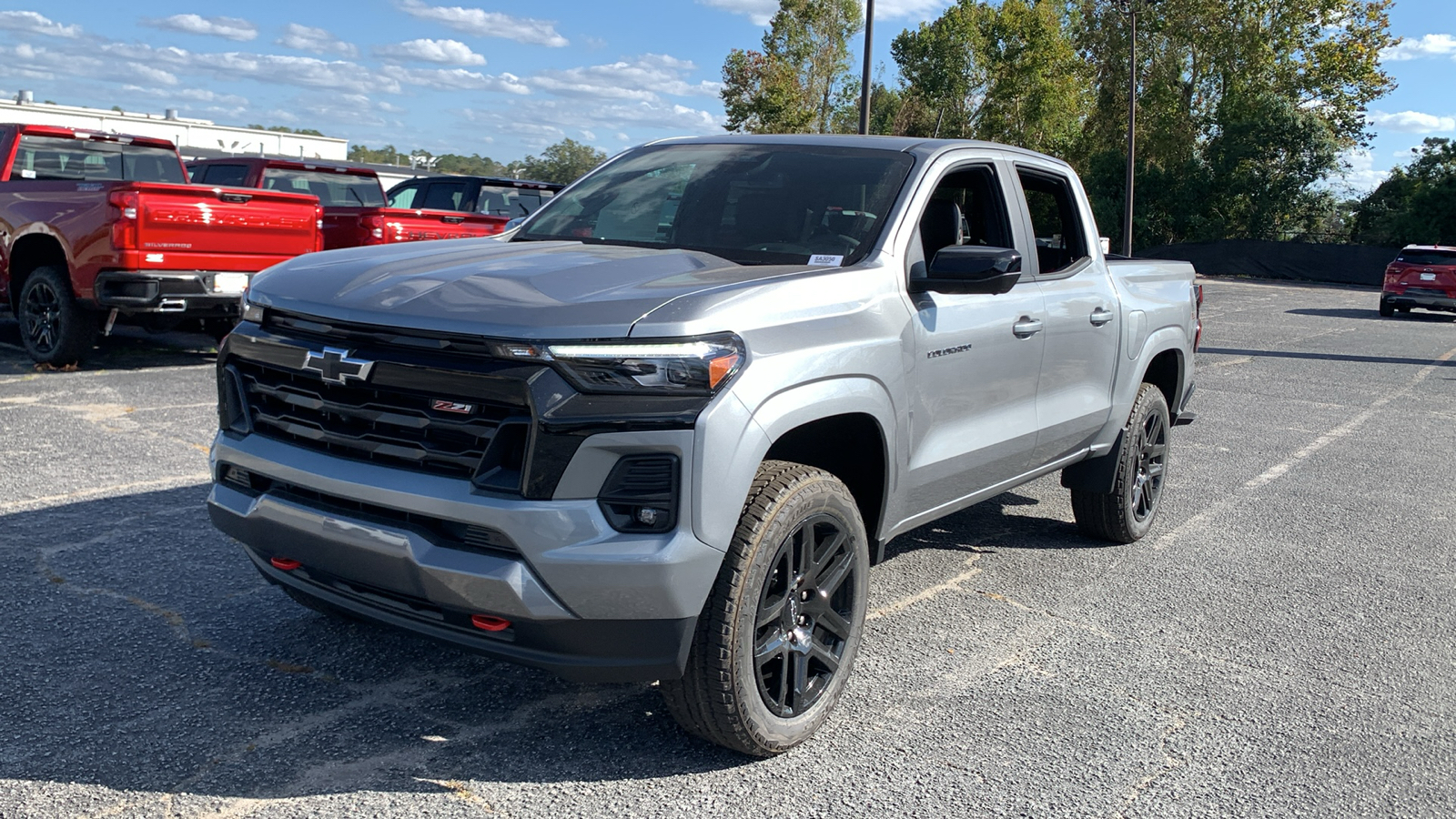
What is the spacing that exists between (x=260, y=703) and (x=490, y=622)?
104 cm

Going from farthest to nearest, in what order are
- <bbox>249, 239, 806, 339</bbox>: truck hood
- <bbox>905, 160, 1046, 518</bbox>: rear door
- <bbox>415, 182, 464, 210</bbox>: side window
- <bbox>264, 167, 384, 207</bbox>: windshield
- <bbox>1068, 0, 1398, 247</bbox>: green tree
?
1. <bbox>1068, 0, 1398, 247</bbox>: green tree
2. <bbox>415, 182, 464, 210</bbox>: side window
3. <bbox>264, 167, 384, 207</bbox>: windshield
4. <bbox>905, 160, 1046, 518</bbox>: rear door
5. <bbox>249, 239, 806, 339</bbox>: truck hood

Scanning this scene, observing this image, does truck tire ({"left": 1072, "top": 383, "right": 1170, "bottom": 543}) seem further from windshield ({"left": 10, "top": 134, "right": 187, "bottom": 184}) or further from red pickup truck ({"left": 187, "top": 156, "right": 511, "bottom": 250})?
windshield ({"left": 10, "top": 134, "right": 187, "bottom": 184})

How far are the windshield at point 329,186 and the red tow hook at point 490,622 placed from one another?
11597 millimetres

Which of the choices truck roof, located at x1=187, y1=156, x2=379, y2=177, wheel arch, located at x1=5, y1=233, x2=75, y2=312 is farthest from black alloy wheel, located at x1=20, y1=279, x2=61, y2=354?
truck roof, located at x1=187, y1=156, x2=379, y2=177

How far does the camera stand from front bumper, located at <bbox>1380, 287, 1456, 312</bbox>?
25203mm

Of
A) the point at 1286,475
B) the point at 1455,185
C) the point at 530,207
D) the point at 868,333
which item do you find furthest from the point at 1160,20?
the point at 868,333

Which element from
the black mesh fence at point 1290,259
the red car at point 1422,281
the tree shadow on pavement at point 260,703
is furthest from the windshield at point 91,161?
the black mesh fence at point 1290,259

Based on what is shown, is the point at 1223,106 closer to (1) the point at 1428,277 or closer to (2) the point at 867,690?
(1) the point at 1428,277

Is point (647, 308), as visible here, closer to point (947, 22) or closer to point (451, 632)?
point (451, 632)

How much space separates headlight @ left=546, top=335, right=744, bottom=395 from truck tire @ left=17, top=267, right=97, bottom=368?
8.19m

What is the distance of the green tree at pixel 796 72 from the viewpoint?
155ft

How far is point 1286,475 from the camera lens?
8000mm

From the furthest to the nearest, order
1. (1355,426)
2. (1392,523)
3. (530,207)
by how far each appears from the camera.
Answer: (530,207) → (1355,426) → (1392,523)

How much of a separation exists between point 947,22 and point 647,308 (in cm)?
5952
